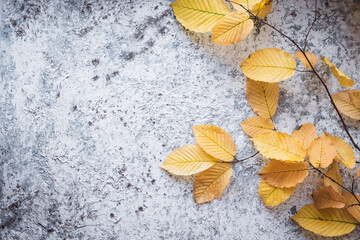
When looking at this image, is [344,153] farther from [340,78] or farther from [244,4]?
[244,4]

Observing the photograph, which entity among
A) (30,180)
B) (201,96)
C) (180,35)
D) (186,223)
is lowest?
(186,223)

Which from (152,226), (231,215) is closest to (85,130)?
(152,226)

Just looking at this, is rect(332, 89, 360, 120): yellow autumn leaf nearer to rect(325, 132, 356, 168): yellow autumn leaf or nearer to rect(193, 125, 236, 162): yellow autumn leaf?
rect(325, 132, 356, 168): yellow autumn leaf

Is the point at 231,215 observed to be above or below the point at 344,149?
below

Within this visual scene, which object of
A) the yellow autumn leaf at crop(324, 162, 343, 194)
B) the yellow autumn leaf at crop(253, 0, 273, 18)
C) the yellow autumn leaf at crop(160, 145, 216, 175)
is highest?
Result: the yellow autumn leaf at crop(253, 0, 273, 18)

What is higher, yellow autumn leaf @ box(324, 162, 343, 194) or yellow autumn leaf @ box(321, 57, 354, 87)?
yellow autumn leaf @ box(321, 57, 354, 87)

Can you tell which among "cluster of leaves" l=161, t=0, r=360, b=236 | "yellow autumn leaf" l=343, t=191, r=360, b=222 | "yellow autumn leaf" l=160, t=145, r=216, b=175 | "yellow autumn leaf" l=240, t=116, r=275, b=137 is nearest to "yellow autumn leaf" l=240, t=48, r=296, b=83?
"cluster of leaves" l=161, t=0, r=360, b=236

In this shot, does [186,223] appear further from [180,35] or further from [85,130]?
[180,35]
